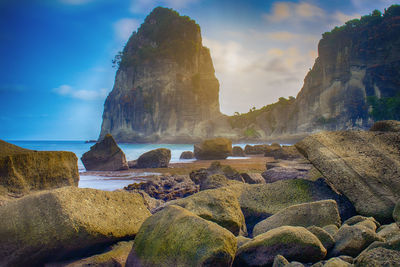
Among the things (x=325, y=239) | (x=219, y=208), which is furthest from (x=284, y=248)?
(x=219, y=208)

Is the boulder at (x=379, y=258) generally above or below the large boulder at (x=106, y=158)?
below

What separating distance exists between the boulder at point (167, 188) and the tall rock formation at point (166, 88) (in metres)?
55.4

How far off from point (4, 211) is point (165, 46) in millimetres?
70293

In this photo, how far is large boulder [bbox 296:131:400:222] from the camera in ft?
11.6

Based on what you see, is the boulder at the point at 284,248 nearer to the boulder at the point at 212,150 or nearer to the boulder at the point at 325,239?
the boulder at the point at 325,239

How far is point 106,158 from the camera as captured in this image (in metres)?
14.0

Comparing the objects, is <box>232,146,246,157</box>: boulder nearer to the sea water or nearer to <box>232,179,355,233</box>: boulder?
the sea water

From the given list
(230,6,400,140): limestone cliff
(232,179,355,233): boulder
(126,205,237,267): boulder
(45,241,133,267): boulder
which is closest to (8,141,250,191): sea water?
(232,179,355,233): boulder

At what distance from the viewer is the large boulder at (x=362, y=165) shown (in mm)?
3547

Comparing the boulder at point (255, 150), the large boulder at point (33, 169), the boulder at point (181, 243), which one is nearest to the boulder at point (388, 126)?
the boulder at point (181, 243)

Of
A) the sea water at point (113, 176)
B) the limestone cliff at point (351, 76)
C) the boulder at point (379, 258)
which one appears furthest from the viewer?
the limestone cliff at point (351, 76)

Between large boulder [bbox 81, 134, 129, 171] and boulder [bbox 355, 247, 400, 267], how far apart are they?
510 inches

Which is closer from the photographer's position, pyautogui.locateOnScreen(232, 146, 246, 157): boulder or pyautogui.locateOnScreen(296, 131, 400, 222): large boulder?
pyautogui.locateOnScreen(296, 131, 400, 222): large boulder

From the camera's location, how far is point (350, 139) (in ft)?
14.7
